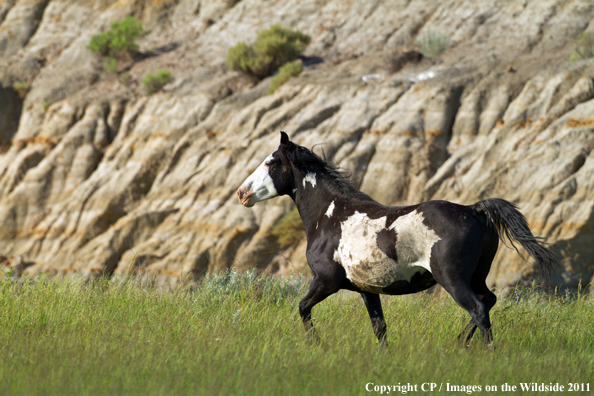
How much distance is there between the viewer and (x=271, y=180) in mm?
6586

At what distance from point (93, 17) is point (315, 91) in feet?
51.1

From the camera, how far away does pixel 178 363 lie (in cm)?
459

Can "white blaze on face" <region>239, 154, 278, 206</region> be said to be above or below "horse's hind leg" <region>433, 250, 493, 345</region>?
above

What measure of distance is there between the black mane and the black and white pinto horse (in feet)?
0.44

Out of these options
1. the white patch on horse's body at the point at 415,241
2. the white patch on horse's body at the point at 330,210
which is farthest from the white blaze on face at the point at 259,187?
the white patch on horse's body at the point at 415,241

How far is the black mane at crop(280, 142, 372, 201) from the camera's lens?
629cm

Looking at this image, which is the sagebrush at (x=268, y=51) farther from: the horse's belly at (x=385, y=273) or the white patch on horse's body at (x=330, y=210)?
the horse's belly at (x=385, y=273)

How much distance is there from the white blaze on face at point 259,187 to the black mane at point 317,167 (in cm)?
32

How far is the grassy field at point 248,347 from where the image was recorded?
4.20 m

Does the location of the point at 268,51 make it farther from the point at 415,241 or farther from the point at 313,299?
the point at 415,241

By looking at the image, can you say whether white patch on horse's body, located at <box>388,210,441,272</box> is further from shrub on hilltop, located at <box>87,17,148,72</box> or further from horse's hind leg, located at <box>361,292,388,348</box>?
shrub on hilltop, located at <box>87,17,148,72</box>

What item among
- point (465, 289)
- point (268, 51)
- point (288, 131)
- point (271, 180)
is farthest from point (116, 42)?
point (465, 289)

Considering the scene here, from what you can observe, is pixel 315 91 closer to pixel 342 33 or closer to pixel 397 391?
pixel 342 33

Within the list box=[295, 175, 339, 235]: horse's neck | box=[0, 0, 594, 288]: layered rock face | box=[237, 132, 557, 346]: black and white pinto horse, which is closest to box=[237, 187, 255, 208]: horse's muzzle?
box=[295, 175, 339, 235]: horse's neck
